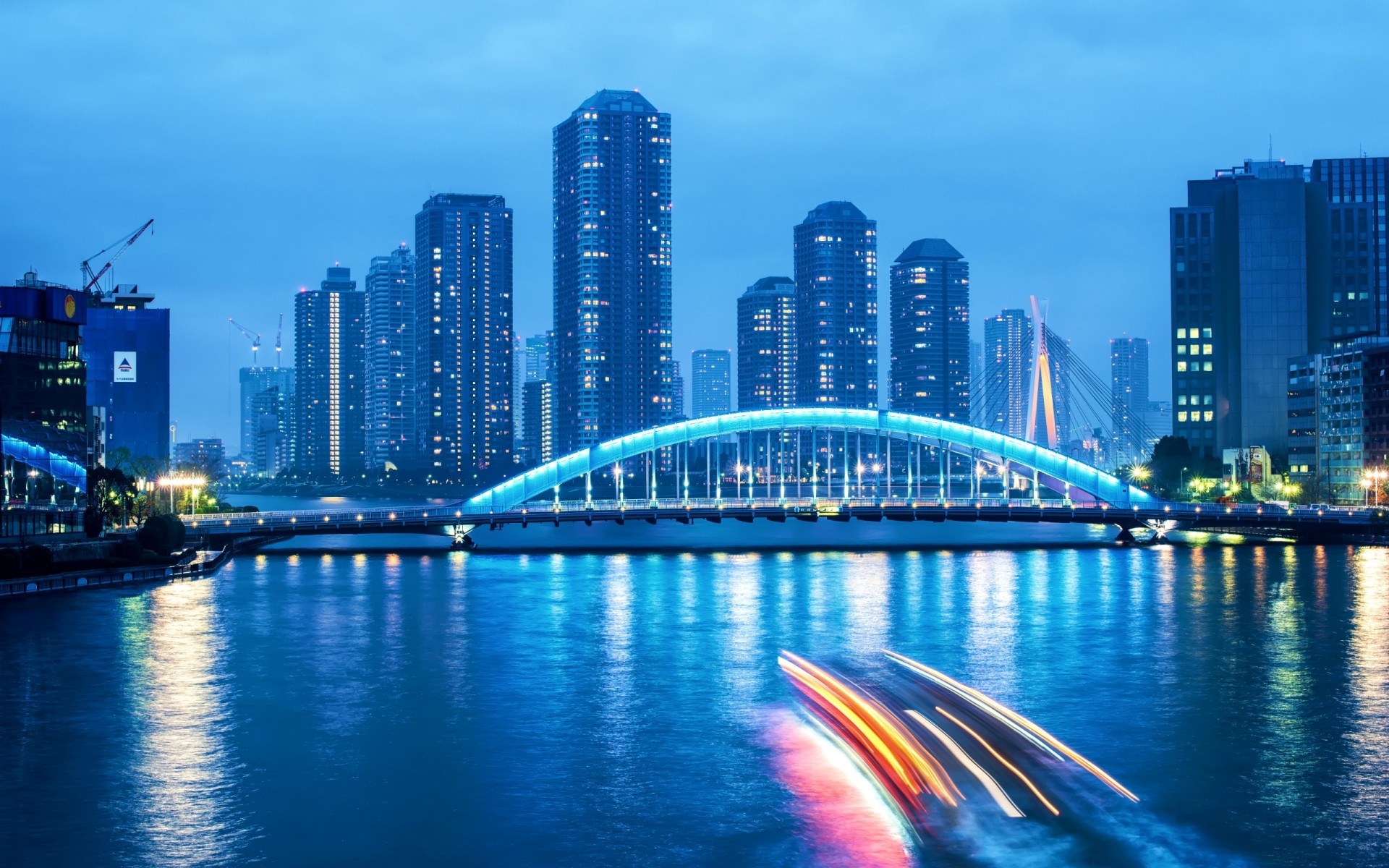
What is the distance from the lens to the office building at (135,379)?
143875 millimetres

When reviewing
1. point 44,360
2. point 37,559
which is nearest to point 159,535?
point 37,559

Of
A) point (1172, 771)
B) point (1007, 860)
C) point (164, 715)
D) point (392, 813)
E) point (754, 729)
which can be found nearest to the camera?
point (1007, 860)

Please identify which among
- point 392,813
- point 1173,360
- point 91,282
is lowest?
point 392,813

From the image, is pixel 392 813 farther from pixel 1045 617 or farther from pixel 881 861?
pixel 1045 617

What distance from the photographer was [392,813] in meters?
24.0

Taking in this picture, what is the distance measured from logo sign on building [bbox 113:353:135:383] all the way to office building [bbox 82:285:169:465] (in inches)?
71.1

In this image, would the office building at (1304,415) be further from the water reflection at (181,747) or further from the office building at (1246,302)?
the water reflection at (181,747)

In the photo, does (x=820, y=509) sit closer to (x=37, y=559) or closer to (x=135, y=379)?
(x=37, y=559)

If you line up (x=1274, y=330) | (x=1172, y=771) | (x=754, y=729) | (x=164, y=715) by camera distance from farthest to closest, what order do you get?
(x=1274, y=330) → (x=164, y=715) → (x=754, y=729) → (x=1172, y=771)

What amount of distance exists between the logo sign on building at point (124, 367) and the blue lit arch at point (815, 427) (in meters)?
62.5

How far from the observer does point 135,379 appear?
143000 mm

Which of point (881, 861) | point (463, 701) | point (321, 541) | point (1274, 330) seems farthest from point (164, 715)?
point (1274, 330)

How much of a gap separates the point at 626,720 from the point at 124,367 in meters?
125

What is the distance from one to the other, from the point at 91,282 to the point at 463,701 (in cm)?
16237
